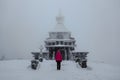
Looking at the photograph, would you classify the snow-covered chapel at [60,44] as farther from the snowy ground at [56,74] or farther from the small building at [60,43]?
the snowy ground at [56,74]

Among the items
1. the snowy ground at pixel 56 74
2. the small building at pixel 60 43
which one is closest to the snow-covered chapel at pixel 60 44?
the small building at pixel 60 43

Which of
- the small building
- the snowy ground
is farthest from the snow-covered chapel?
the snowy ground

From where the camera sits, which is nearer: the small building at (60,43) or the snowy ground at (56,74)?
the snowy ground at (56,74)

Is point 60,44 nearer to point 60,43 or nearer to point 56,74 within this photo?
point 60,43

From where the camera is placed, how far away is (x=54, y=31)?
5391cm

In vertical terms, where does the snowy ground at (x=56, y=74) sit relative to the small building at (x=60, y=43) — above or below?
below

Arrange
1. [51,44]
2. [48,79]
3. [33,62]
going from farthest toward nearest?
1. [51,44]
2. [33,62]
3. [48,79]

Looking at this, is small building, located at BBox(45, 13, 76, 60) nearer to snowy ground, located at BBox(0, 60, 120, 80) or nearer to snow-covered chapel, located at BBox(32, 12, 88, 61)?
snow-covered chapel, located at BBox(32, 12, 88, 61)

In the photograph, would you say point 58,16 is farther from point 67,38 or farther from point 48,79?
point 48,79

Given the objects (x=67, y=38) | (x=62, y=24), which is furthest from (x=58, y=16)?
(x=67, y=38)

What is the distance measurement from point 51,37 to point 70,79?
34772 millimetres

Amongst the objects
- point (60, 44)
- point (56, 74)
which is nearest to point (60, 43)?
point (60, 44)

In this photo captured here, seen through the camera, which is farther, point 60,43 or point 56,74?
point 60,43

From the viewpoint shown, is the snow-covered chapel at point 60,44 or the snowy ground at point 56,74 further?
the snow-covered chapel at point 60,44
